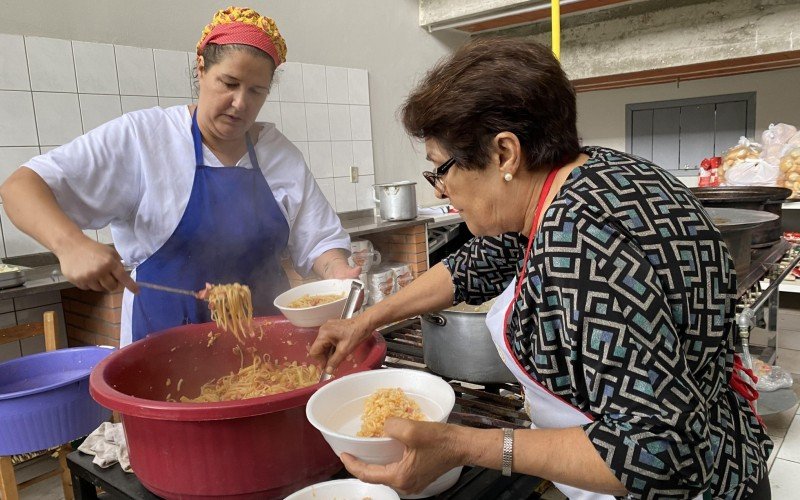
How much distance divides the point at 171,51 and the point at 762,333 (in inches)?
212

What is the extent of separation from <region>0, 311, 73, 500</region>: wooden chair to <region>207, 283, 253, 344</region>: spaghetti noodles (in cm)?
146

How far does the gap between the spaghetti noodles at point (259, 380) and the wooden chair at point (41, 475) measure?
4.62ft

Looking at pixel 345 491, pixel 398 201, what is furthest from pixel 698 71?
pixel 345 491

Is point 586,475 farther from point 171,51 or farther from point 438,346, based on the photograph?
point 171,51

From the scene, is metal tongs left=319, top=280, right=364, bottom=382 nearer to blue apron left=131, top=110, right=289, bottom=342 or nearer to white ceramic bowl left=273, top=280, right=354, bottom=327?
white ceramic bowl left=273, top=280, right=354, bottom=327

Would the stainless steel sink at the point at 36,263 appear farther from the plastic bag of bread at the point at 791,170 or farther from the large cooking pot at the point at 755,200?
the plastic bag of bread at the point at 791,170

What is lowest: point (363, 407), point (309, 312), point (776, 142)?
point (363, 407)

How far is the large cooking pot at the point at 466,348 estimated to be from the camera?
1.58 m

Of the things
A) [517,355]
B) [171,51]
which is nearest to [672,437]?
[517,355]

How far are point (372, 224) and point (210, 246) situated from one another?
304 cm

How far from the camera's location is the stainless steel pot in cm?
491

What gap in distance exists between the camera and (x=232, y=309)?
1.56 metres

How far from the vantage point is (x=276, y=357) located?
1625 mm

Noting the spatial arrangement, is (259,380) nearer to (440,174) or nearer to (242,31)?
(440,174)
